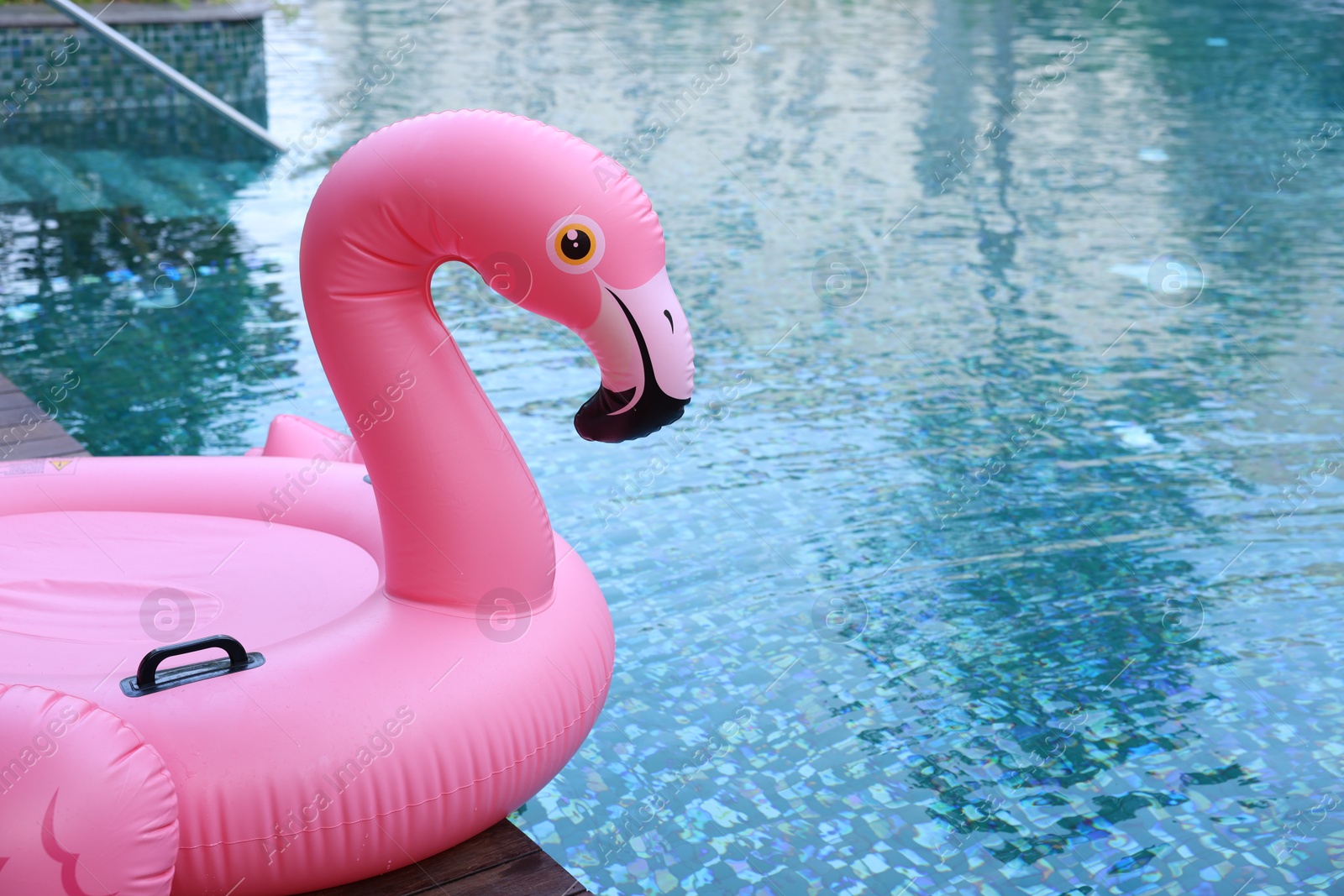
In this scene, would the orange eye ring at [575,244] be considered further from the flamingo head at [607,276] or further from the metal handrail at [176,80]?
the metal handrail at [176,80]

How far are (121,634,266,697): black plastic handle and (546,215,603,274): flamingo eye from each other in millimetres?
700

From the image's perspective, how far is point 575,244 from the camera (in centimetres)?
170

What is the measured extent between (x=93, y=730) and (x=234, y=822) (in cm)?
23

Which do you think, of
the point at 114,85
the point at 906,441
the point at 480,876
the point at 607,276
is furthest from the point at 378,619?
the point at 114,85

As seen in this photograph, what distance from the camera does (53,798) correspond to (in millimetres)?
1532

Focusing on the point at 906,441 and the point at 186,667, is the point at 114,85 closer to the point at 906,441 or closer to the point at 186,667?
the point at 906,441

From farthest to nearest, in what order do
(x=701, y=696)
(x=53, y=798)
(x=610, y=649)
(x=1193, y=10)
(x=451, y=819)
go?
(x=1193, y=10)
(x=701, y=696)
(x=610, y=649)
(x=451, y=819)
(x=53, y=798)

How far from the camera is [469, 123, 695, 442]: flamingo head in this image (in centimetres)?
169

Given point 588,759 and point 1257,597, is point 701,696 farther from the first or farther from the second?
point 1257,597

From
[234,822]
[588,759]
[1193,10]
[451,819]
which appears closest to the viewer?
[234,822]

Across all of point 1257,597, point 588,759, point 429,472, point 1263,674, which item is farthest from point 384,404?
point 1257,597

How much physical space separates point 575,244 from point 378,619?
25.9 inches

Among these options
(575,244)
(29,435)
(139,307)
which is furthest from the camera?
(139,307)

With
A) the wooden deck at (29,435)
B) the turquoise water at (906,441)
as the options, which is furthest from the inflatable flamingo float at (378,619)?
the wooden deck at (29,435)
